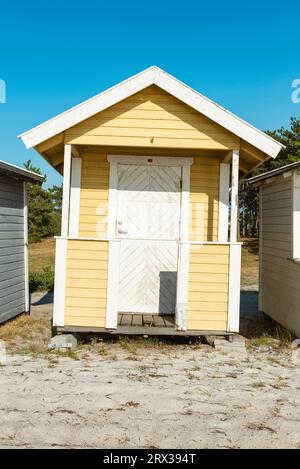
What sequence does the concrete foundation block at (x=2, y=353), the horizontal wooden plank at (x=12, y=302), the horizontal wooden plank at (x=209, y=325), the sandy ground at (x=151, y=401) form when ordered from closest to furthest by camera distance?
the sandy ground at (x=151, y=401)
the concrete foundation block at (x=2, y=353)
the horizontal wooden plank at (x=209, y=325)
the horizontal wooden plank at (x=12, y=302)

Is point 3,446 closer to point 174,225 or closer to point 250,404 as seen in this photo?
point 250,404

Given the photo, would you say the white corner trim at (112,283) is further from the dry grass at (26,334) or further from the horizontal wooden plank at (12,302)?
the horizontal wooden plank at (12,302)

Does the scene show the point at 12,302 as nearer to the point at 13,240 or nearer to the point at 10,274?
the point at 10,274

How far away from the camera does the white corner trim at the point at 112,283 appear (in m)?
6.55

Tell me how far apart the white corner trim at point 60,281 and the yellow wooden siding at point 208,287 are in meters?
1.91

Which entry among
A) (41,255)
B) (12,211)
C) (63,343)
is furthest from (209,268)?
(41,255)

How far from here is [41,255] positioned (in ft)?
88.8

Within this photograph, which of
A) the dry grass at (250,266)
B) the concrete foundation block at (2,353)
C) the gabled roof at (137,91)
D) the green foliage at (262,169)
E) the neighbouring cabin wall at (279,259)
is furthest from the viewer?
the green foliage at (262,169)

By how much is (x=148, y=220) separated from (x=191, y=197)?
84cm

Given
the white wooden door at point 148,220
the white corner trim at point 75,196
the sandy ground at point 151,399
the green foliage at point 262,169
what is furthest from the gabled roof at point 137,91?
the green foliage at point 262,169

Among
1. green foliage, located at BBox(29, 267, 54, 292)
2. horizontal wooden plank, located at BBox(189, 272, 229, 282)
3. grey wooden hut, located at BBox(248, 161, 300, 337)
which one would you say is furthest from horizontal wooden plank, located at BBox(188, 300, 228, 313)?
green foliage, located at BBox(29, 267, 54, 292)

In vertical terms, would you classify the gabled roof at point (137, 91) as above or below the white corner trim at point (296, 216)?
above

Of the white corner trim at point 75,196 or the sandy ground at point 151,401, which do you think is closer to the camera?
the sandy ground at point 151,401

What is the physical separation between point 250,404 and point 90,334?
3.63 meters
